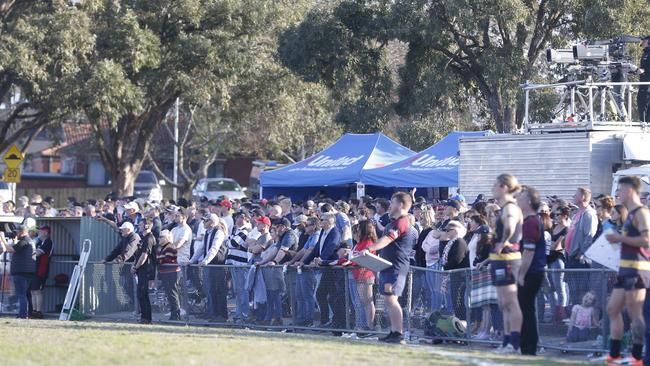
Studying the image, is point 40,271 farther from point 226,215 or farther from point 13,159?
point 13,159

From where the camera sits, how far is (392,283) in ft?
47.4

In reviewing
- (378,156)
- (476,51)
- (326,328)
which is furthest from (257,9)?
(326,328)

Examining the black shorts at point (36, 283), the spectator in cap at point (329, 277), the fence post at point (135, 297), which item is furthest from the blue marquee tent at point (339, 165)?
the spectator in cap at point (329, 277)

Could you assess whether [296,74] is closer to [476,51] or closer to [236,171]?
[476,51]

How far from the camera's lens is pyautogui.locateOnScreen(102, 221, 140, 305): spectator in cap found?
19.5m

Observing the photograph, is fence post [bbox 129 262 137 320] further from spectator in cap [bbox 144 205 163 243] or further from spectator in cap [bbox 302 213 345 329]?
spectator in cap [bbox 302 213 345 329]

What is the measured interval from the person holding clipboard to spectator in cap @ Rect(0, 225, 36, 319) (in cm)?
829

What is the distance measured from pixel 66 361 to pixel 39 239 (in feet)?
33.3

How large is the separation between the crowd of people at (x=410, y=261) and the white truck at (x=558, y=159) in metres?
0.74

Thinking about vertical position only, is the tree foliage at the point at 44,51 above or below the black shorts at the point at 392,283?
above

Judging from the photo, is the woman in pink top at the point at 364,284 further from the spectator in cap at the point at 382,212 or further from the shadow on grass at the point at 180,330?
the spectator in cap at the point at 382,212

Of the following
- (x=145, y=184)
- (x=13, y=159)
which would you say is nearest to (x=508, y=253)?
(x=13, y=159)

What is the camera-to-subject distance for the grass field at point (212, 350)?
11.4 meters

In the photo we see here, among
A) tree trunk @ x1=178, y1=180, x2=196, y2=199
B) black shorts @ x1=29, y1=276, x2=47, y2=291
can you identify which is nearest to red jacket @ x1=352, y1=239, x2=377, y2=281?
black shorts @ x1=29, y1=276, x2=47, y2=291
